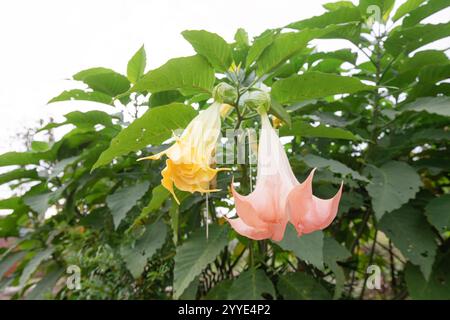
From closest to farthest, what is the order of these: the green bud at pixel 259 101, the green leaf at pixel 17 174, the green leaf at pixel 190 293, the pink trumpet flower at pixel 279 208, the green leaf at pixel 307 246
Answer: the pink trumpet flower at pixel 279 208
the green bud at pixel 259 101
the green leaf at pixel 307 246
the green leaf at pixel 190 293
the green leaf at pixel 17 174

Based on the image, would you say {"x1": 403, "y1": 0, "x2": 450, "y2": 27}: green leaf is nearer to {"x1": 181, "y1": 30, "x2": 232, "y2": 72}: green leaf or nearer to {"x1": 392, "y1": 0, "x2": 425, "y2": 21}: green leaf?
{"x1": 392, "y1": 0, "x2": 425, "y2": 21}: green leaf

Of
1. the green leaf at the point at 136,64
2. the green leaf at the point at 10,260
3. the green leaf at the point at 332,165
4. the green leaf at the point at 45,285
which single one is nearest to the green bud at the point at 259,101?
the green leaf at the point at 332,165

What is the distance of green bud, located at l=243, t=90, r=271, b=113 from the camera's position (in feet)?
2.05

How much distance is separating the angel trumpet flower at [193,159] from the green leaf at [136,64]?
19.8 inches

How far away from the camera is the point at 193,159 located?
0.55 meters

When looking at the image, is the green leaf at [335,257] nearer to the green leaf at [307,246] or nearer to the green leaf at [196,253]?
the green leaf at [307,246]

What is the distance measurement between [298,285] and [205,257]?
28cm

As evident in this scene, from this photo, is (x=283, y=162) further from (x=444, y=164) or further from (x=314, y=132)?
(x=444, y=164)

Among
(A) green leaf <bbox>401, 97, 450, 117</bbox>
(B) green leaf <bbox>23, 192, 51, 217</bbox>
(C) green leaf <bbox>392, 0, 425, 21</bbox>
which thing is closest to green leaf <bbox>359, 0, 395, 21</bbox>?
(C) green leaf <bbox>392, 0, 425, 21</bbox>

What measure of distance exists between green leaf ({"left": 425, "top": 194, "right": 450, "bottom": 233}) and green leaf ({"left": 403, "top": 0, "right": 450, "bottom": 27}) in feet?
1.55

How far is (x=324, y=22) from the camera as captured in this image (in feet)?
3.09

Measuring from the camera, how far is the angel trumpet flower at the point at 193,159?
54cm
